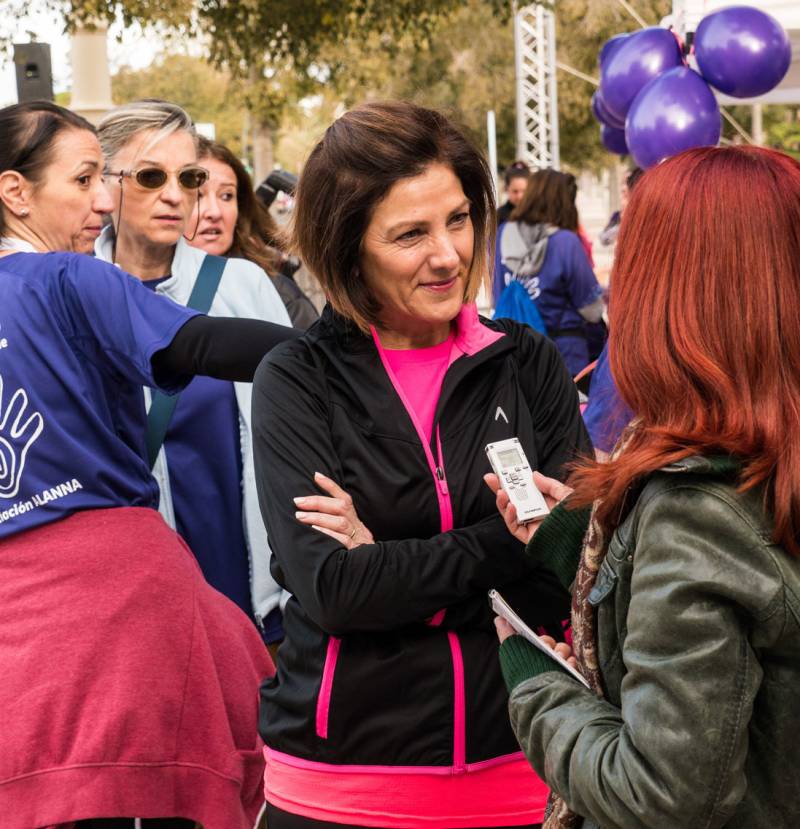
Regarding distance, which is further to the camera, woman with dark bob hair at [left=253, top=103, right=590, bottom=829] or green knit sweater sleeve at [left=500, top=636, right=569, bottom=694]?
woman with dark bob hair at [left=253, top=103, right=590, bottom=829]

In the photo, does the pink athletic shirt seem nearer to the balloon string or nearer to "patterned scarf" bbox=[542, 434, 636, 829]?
"patterned scarf" bbox=[542, 434, 636, 829]

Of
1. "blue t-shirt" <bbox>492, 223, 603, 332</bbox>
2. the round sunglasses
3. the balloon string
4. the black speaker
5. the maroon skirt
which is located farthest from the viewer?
the black speaker

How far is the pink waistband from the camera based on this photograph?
2.14m

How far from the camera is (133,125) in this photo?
3660 millimetres

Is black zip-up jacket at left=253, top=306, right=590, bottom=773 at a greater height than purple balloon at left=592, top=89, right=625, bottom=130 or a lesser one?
greater

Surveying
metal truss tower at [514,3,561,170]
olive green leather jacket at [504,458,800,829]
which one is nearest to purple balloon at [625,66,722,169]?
olive green leather jacket at [504,458,800,829]

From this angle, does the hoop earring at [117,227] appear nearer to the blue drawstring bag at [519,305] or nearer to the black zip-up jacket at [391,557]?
the black zip-up jacket at [391,557]

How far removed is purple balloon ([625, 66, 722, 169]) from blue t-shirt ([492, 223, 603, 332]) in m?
0.95

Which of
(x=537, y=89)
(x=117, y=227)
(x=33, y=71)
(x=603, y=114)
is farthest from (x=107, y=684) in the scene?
(x=537, y=89)

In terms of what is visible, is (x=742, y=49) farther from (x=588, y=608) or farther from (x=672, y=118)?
(x=588, y=608)

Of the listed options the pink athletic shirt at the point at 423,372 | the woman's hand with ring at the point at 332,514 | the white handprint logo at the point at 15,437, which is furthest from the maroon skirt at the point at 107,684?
the pink athletic shirt at the point at 423,372

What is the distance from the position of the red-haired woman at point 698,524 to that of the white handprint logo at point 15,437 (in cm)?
125

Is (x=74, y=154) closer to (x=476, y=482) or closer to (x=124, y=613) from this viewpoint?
(x=124, y=613)

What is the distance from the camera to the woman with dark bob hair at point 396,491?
2135 millimetres
